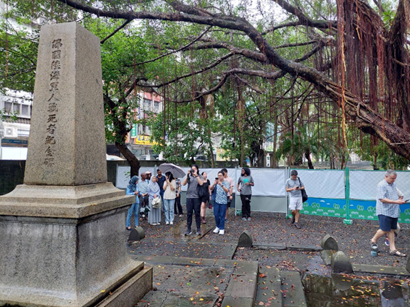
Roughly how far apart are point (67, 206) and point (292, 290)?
3.36 metres

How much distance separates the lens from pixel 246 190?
10422 millimetres

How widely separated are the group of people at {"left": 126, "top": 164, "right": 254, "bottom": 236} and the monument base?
4762 millimetres

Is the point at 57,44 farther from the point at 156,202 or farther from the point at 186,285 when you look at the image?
the point at 156,202

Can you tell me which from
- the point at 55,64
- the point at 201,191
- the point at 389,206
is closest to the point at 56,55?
the point at 55,64

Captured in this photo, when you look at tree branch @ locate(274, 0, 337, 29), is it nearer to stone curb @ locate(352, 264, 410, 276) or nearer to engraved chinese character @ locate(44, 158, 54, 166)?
stone curb @ locate(352, 264, 410, 276)

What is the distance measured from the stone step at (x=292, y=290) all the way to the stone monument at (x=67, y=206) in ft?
6.26

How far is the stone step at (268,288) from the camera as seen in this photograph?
3.88 meters

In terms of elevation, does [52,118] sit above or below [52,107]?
below

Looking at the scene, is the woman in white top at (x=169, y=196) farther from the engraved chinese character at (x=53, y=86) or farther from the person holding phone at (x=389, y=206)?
the engraved chinese character at (x=53, y=86)

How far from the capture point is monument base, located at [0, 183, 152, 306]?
288 cm

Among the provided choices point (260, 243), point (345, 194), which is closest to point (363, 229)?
point (345, 194)

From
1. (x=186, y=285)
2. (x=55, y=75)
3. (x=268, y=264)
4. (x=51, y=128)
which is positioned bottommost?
(x=268, y=264)

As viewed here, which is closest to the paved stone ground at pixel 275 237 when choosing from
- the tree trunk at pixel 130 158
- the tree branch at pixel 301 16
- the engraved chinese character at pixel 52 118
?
the tree trunk at pixel 130 158

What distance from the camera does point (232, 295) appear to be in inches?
150
